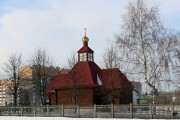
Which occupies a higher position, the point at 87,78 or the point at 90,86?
the point at 87,78

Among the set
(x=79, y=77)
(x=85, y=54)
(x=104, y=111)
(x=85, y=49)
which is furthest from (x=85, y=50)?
(x=104, y=111)

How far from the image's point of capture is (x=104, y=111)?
109 ft

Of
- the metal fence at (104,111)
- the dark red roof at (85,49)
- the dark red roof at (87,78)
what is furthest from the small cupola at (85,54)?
the metal fence at (104,111)

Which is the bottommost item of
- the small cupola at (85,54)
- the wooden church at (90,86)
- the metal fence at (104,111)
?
the metal fence at (104,111)

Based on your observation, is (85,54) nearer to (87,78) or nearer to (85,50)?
(85,50)

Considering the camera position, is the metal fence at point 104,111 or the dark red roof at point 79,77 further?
the dark red roof at point 79,77

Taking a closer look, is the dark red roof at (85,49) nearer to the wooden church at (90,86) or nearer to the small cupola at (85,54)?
the small cupola at (85,54)

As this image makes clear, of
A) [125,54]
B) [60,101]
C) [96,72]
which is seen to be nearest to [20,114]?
[60,101]

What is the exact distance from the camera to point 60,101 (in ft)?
165

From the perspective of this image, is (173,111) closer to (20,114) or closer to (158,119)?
(158,119)

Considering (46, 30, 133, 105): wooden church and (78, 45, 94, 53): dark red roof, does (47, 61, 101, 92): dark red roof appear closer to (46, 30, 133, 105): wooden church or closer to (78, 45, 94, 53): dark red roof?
(46, 30, 133, 105): wooden church

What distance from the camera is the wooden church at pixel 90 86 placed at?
4656 centimetres

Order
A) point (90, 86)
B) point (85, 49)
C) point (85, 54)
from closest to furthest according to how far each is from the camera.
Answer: point (90, 86)
point (85, 54)
point (85, 49)

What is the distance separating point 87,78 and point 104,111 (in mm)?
15167
